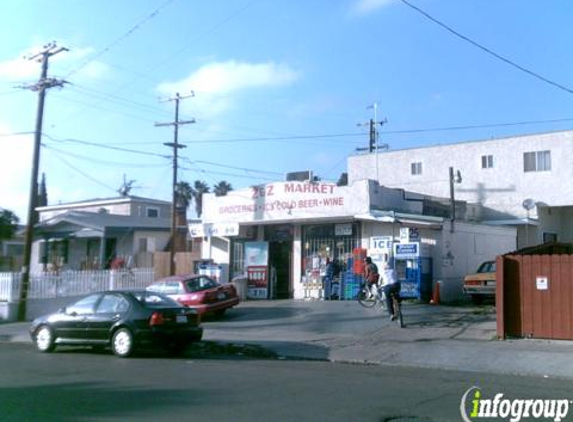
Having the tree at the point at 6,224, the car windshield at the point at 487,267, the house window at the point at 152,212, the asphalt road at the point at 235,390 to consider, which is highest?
the house window at the point at 152,212

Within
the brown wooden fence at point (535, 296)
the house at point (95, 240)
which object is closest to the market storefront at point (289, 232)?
the house at point (95, 240)

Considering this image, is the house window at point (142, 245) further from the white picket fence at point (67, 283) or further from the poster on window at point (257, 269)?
the poster on window at point (257, 269)

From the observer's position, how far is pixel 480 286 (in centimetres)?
2203

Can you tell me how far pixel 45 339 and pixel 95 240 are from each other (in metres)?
21.8

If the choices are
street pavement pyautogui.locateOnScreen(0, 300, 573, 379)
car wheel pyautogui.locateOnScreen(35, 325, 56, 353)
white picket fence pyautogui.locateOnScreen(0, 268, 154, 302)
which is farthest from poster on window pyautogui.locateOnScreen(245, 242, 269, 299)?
car wheel pyautogui.locateOnScreen(35, 325, 56, 353)

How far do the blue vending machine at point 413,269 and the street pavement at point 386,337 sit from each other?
59 centimetres

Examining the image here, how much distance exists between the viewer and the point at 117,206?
4869 centimetres

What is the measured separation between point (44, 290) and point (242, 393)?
56.6ft

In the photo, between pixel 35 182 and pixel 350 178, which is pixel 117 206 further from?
pixel 35 182

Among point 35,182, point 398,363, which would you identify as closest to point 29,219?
point 35,182

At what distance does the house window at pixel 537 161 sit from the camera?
35.3 metres

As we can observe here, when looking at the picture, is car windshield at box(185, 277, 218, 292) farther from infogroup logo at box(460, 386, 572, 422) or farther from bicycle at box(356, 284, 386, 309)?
infogroup logo at box(460, 386, 572, 422)

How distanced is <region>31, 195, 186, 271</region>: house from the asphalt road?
20363 millimetres

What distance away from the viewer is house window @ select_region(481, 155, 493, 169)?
122ft
